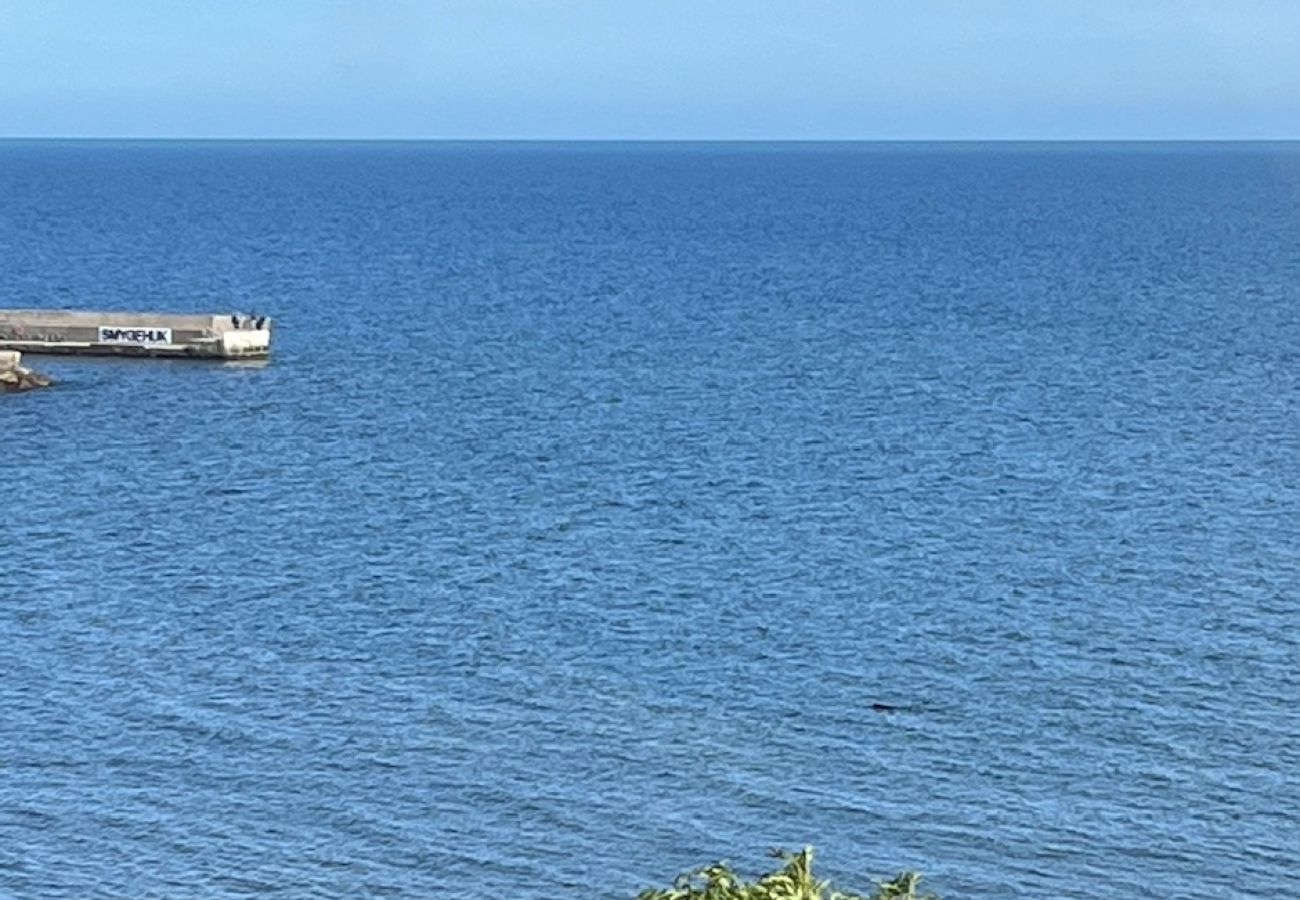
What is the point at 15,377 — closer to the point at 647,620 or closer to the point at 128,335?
the point at 128,335

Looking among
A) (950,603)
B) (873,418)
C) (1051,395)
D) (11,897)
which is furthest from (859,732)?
(1051,395)

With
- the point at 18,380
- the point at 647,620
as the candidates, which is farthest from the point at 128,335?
the point at 647,620

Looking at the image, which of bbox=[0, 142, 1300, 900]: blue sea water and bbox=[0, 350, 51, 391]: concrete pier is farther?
bbox=[0, 350, 51, 391]: concrete pier

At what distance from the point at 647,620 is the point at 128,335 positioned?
2083 inches

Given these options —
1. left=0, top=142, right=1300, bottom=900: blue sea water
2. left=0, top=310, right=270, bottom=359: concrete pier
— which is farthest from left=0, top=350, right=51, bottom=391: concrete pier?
left=0, top=310, right=270, bottom=359: concrete pier

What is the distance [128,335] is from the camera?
330ft

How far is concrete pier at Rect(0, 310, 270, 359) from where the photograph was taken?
101 meters

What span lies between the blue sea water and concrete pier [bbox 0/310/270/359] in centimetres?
112

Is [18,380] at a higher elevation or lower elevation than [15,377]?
lower

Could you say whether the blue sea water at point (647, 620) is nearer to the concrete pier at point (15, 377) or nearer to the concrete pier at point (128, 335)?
the concrete pier at point (128, 335)

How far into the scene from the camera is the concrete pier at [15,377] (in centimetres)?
9200

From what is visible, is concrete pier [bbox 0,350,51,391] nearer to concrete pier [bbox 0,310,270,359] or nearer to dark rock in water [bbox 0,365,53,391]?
dark rock in water [bbox 0,365,53,391]

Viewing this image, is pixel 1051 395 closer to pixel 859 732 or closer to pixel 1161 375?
pixel 1161 375

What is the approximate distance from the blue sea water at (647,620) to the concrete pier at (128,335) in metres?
1.12
